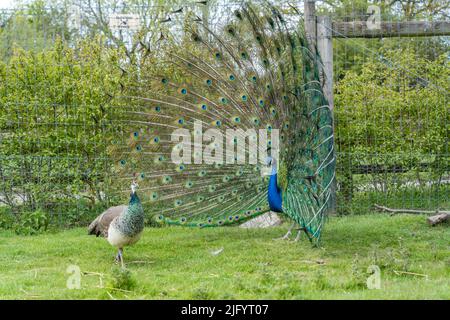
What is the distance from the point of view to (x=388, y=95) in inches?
374

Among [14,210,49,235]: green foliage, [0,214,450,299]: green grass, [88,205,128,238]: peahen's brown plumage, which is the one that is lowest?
[0,214,450,299]: green grass

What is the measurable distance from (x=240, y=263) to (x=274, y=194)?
941 millimetres

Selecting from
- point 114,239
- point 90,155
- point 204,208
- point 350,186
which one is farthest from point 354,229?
point 90,155

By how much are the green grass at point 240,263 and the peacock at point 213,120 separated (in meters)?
0.59

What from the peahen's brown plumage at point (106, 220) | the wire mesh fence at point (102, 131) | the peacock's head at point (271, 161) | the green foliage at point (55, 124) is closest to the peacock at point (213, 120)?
the peacock's head at point (271, 161)

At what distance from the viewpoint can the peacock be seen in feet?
23.1

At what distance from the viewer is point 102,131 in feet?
30.5

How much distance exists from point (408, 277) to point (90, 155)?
5320 millimetres

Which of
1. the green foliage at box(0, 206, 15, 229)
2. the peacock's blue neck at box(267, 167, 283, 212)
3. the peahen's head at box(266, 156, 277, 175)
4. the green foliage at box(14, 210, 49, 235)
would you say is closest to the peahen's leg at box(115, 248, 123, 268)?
the peacock's blue neck at box(267, 167, 283, 212)

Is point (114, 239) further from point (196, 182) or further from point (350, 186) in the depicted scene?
point (350, 186)

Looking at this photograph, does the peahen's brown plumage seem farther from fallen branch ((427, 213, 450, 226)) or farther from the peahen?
fallen branch ((427, 213, 450, 226))

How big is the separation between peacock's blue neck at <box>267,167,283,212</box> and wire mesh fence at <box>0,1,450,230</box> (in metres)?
2.81

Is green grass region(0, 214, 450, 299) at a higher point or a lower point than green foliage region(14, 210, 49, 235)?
lower

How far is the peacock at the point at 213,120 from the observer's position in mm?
7051
